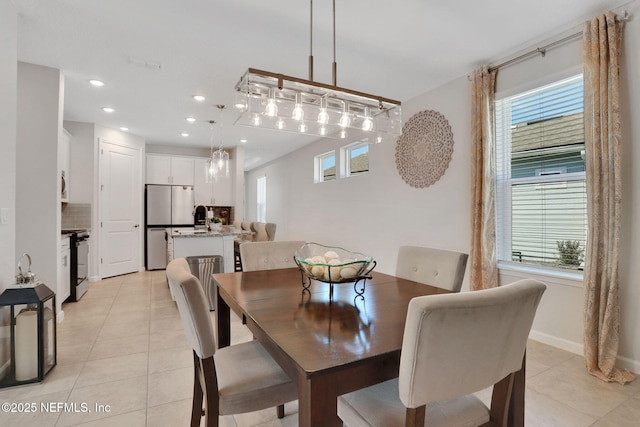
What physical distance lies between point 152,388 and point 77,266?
282cm

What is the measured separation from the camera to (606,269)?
2178mm

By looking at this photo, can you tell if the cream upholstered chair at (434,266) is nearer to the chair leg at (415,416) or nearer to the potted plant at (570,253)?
the chair leg at (415,416)

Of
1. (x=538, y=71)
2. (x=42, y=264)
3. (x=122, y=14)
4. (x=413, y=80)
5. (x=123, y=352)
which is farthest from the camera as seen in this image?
(x=413, y=80)

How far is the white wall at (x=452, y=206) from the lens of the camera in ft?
7.15

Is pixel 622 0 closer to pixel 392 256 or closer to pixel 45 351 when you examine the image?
pixel 392 256

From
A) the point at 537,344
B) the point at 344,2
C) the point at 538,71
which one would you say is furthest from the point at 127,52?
the point at 537,344

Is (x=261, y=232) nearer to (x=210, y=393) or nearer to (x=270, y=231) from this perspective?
(x=270, y=231)

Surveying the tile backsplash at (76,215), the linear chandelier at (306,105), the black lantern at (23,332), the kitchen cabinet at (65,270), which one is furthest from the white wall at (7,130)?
the tile backsplash at (76,215)

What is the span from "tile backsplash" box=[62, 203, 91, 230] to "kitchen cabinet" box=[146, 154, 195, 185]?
4.97ft

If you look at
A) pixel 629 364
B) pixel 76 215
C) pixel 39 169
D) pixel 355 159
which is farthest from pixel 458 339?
pixel 76 215

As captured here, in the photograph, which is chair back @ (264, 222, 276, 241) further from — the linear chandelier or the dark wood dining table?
the dark wood dining table

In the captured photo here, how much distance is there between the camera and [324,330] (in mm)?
1083

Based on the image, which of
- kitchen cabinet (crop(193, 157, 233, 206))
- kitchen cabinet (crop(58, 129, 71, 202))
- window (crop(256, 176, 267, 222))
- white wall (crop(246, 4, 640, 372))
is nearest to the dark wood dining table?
white wall (crop(246, 4, 640, 372))

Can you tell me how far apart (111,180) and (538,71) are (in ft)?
20.5
